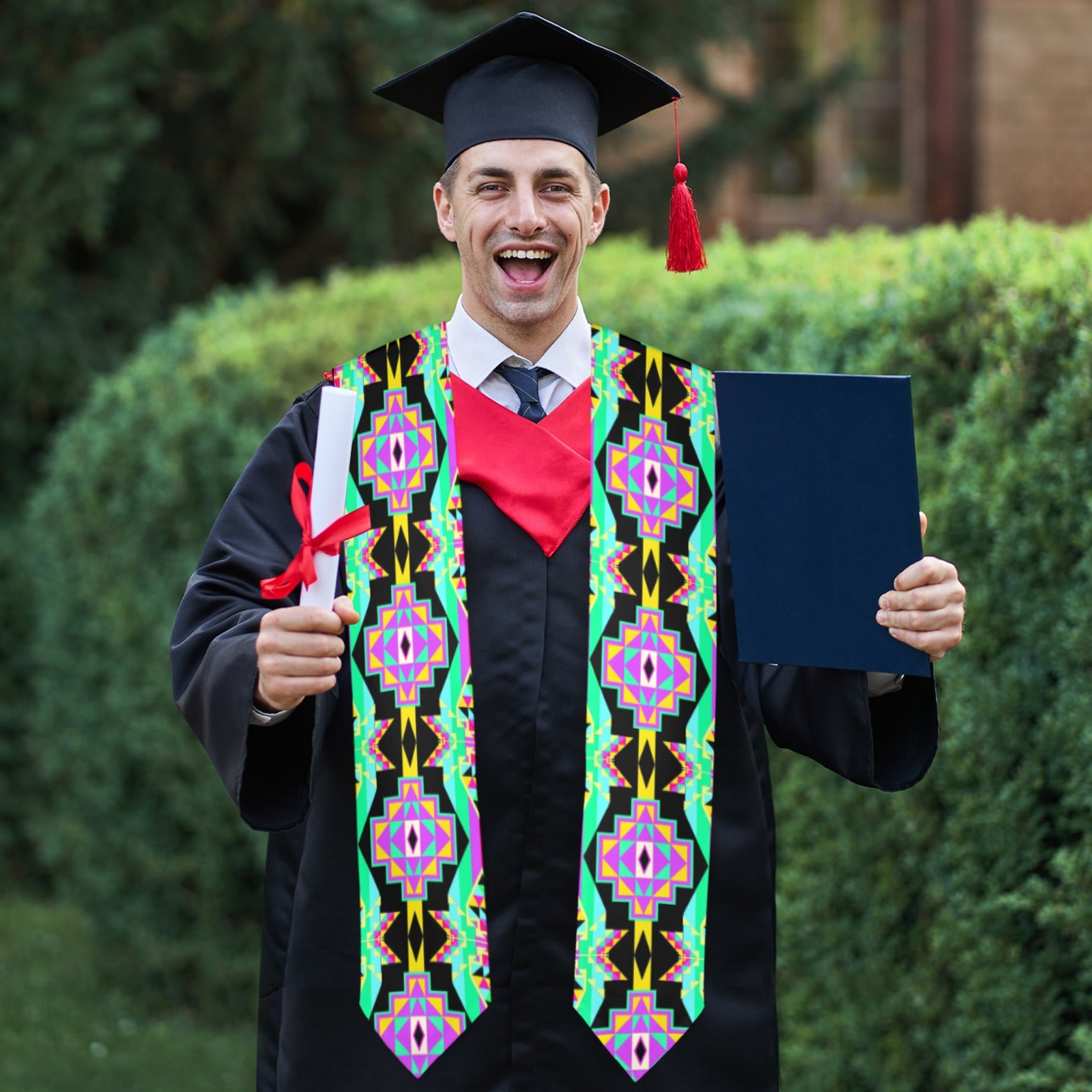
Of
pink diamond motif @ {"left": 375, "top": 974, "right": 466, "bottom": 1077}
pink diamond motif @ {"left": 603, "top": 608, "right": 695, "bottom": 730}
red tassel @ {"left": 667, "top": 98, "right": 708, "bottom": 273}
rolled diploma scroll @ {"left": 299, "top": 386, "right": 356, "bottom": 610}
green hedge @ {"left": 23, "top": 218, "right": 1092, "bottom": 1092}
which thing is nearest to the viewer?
rolled diploma scroll @ {"left": 299, "top": 386, "right": 356, "bottom": 610}

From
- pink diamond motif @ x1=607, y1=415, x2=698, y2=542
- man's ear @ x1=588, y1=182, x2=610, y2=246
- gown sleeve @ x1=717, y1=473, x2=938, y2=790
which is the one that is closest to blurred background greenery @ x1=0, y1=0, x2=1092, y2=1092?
gown sleeve @ x1=717, y1=473, x2=938, y2=790

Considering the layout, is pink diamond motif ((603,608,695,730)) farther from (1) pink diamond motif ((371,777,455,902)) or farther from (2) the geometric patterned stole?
(1) pink diamond motif ((371,777,455,902))

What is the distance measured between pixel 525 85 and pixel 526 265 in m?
0.32

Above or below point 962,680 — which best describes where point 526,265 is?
above

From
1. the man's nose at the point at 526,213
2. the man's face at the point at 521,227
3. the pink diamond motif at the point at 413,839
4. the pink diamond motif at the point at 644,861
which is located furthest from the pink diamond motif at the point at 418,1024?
the man's nose at the point at 526,213

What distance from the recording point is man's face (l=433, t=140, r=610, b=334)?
2438 mm

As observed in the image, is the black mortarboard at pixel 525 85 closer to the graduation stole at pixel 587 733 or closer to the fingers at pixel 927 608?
the graduation stole at pixel 587 733

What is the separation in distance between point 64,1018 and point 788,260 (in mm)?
3975

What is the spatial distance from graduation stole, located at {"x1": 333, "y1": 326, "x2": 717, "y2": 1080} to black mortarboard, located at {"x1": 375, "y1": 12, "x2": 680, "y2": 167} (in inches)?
16.0

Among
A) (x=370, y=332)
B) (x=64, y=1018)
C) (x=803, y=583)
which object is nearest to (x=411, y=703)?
(x=803, y=583)

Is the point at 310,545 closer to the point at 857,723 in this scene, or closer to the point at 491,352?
the point at 491,352

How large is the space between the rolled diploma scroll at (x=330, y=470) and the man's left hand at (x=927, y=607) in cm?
79

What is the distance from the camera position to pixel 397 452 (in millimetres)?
2521

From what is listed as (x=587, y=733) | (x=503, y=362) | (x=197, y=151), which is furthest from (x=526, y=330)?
(x=197, y=151)
